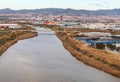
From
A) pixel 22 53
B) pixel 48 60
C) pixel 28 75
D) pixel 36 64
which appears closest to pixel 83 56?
pixel 48 60

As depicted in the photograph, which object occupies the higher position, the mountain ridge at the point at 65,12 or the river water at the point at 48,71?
the river water at the point at 48,71

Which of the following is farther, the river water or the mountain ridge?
the mountain ridge

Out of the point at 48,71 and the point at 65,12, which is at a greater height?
the point at 48,71

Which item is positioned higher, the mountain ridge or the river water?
the river water

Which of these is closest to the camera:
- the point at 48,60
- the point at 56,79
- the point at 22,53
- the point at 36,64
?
the point at 56,79

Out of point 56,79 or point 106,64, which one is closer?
point 56,79

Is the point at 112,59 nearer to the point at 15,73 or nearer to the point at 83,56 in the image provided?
the point at 83,56

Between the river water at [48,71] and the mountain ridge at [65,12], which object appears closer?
the river water at [48,71]

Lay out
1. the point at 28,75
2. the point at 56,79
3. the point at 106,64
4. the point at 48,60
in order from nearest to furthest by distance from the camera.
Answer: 1. the point at 56,79
2. the point at 28,75
3. the point at 106,64
4. the point at 48,60

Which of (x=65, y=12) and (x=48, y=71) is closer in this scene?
(x=48, y=71)

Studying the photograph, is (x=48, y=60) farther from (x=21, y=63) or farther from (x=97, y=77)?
(x=97, y=77)

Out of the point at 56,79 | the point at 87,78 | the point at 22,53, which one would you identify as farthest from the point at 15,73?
the point at 22,53
